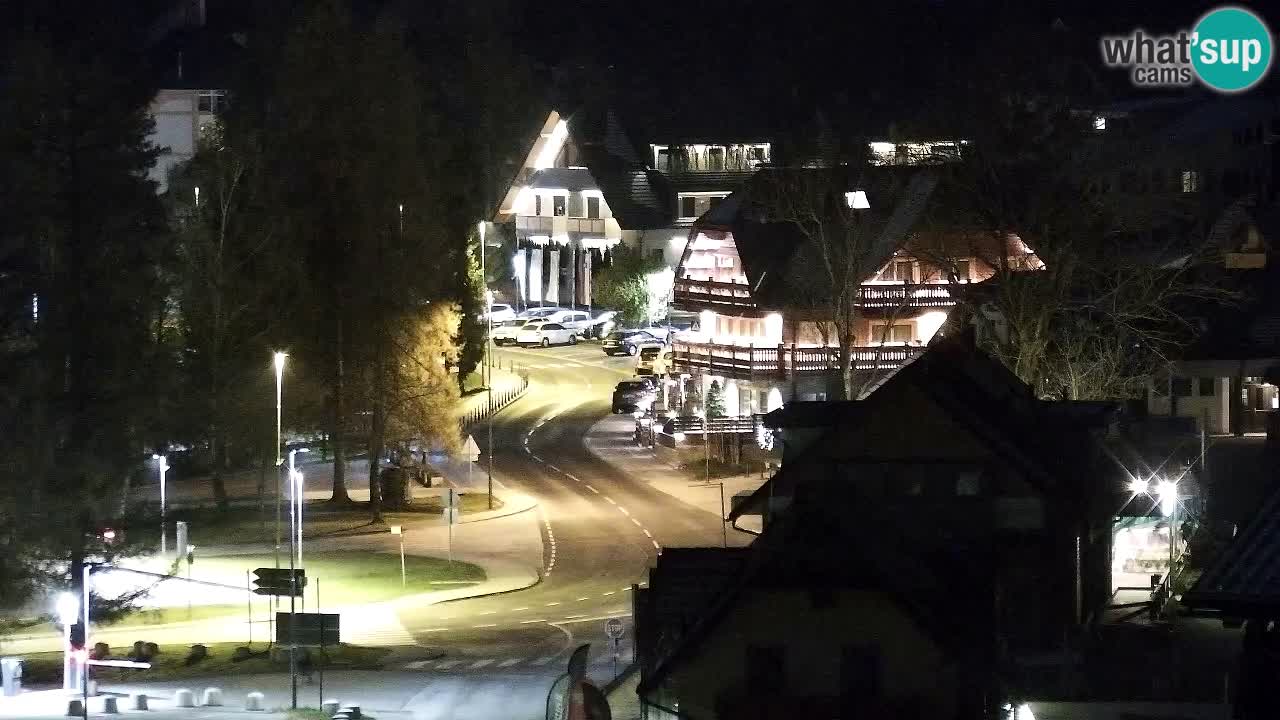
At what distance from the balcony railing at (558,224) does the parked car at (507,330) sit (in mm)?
6345

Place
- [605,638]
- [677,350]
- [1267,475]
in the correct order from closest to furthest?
[605,638], [1267,475], [677,350]

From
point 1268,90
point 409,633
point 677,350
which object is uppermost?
→ point 1268,90

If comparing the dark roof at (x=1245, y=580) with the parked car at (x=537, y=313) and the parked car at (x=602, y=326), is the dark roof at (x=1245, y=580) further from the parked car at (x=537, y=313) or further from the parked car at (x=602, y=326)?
the parked car at (x=537, y=313)

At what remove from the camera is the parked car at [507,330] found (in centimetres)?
9881

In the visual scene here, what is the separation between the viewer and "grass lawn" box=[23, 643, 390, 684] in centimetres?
3953

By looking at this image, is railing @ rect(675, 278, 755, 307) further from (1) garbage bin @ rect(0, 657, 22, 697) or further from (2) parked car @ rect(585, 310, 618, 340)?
(1) garbage bin @ rect(0, 657, 22, 697)

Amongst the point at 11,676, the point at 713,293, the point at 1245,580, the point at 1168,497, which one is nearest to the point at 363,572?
the point at 11,676

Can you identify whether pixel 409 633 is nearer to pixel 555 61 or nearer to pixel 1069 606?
pixel 1069 606

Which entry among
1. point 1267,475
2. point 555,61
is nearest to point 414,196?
point 1267,475

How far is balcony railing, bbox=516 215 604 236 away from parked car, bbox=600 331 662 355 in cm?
1161

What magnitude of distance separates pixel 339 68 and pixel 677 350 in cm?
2027

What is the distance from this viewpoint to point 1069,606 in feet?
114

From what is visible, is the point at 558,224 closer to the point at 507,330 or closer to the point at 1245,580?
the point at 507,330

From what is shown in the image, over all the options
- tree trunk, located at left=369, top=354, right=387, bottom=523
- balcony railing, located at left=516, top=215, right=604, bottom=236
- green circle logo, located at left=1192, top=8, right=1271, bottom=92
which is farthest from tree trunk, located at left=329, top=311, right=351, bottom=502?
green circle logo, located at left=1192, top=8, right=1271, bottom=92
